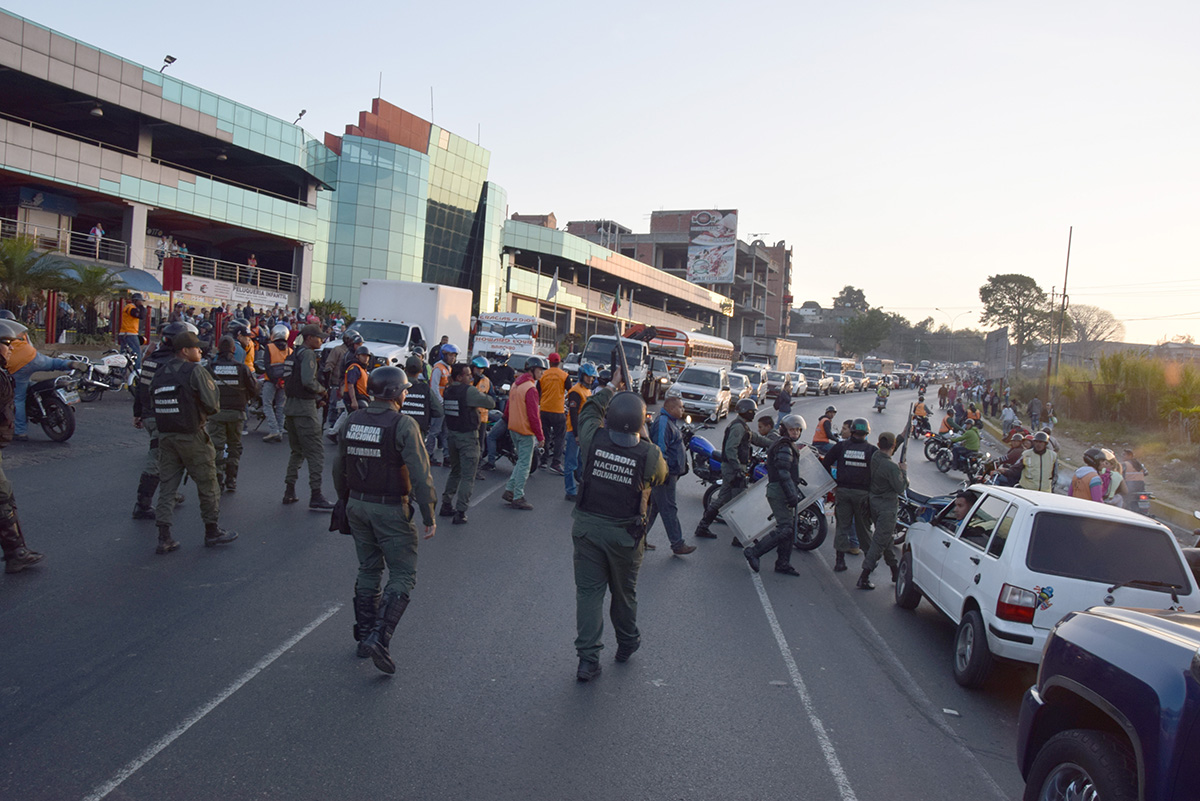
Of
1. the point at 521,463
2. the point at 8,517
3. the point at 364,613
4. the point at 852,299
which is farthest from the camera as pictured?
the point at 852,299

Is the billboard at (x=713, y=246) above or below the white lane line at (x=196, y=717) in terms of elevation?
above

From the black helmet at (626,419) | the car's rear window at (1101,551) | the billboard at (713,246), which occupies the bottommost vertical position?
the car's rear window at (1101,551)

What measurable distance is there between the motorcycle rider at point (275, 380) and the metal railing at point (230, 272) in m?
25.5

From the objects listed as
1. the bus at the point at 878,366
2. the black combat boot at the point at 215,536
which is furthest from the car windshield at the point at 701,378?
the bus at the point at 878,366

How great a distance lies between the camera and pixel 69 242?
3531cm

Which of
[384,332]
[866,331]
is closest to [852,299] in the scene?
[866,331]

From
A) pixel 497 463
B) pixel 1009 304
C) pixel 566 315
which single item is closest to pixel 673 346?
pixel 497 463

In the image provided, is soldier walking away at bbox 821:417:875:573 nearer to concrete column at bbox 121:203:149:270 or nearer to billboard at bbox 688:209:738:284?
concrete column at bbox 121:203:149:270

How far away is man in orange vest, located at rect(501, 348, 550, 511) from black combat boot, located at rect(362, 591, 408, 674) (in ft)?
18.2

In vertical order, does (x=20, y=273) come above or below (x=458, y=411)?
above

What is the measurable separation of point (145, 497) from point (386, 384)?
15.5 ft

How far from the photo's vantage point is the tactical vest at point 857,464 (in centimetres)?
903

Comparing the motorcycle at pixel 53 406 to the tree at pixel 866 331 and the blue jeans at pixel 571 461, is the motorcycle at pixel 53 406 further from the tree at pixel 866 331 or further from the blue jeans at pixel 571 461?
the tree at pixel 866 331

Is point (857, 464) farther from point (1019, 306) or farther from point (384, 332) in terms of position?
point (1019, 306)
